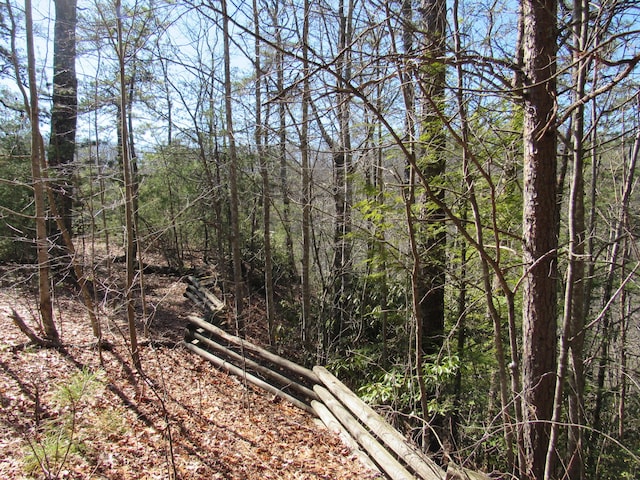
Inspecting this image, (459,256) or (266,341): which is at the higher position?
(459,256)

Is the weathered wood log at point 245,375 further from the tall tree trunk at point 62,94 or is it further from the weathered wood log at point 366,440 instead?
the tall tree trunk at point 62,94

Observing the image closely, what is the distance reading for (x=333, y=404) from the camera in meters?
5.36

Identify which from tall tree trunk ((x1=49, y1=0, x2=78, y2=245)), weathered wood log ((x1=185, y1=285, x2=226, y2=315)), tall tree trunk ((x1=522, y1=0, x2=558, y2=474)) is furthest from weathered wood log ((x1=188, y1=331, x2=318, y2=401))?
tall tree trunk ((x1=49, y1=0, x2=78, y2=245))

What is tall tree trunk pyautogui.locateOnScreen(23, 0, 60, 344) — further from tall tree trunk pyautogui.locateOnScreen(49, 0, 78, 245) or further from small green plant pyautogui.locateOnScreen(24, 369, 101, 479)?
tall tree trunk pyautogui.locateOnScreen(49, 0, 78, 245)

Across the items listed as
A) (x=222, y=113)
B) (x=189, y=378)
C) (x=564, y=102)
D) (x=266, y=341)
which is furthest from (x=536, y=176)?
(x=222, y=113)

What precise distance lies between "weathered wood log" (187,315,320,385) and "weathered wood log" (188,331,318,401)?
168mm

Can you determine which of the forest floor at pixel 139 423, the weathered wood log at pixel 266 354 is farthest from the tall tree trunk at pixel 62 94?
the weathered wood log at pixel 266 354

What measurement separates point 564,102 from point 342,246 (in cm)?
450

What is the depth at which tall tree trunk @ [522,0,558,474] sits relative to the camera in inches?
96.6

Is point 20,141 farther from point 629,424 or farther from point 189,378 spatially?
point 629,424

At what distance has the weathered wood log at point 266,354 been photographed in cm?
605

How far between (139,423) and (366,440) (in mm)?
2793

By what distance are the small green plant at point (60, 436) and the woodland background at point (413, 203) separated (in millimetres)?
1186

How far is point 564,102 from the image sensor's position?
13.1 ft
